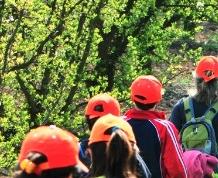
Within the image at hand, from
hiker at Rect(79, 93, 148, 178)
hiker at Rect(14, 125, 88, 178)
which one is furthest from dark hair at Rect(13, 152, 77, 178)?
hiker at Rect(79, 93, 148, 178)

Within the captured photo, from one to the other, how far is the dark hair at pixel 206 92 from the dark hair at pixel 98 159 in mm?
2773

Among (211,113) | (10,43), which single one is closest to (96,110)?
(211,113)

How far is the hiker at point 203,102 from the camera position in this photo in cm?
691

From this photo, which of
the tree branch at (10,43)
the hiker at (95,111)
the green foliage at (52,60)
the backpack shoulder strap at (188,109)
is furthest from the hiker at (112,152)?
the tree branch at (10,43)

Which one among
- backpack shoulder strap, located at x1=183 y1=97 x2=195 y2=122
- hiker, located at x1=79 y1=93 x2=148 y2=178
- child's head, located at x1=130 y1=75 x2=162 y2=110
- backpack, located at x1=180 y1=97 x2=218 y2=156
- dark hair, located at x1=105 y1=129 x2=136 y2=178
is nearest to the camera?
dark hair, located at x1=105 y1=129 x2=136 y2=178

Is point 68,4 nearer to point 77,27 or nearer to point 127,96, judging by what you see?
point 77,27

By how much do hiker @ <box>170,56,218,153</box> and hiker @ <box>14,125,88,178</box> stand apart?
339 cm

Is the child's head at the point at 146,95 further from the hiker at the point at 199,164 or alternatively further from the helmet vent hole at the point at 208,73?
the helmet vent hole at the point at 208,73

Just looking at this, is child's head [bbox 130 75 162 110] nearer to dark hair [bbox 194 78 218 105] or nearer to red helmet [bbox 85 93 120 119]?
red helmet [bbox 85 93 120 119]

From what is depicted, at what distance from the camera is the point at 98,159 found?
425cm

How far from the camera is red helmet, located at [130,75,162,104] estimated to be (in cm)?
602

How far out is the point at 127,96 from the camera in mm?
12539

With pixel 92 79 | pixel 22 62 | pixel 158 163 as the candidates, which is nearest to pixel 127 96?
pixel 92 79

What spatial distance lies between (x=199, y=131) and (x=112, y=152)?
2.80 metres
